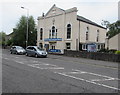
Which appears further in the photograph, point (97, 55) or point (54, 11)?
point (54, 11)

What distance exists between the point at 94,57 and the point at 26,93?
16.0 metres

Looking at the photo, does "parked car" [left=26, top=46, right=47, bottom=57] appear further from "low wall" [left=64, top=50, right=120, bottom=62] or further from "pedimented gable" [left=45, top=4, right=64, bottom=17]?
"pedimented gable" [left=45, top=4, right=64, bottom=17]

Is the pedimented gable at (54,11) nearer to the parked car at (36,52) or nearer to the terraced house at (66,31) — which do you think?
the terraced house at (66,31)

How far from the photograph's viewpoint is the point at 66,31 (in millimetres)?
30266

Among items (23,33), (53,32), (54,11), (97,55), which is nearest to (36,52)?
(97,55)

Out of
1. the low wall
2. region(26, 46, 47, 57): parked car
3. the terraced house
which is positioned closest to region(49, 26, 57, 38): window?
the terraced house

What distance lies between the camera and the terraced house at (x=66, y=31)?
28.8 metres

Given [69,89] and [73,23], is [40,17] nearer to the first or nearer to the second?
[73,23]

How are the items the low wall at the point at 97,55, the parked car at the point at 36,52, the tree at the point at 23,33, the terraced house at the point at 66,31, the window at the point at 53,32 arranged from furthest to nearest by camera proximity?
the tree at the point at 23,33 < the window at the point at 53,32 < the terraced house at the point at 66,31 < the parked car at the point at 36,52 < the low wall at the point at 97,55

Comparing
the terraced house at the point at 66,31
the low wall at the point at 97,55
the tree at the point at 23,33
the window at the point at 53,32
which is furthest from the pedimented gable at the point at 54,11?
the low wall at the point at 97,55

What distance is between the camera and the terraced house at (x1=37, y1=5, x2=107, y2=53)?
2884 cm

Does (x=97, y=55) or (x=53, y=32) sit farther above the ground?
(x=53, y=32)

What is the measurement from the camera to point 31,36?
42.2m

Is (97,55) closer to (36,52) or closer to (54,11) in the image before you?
(36,52)
